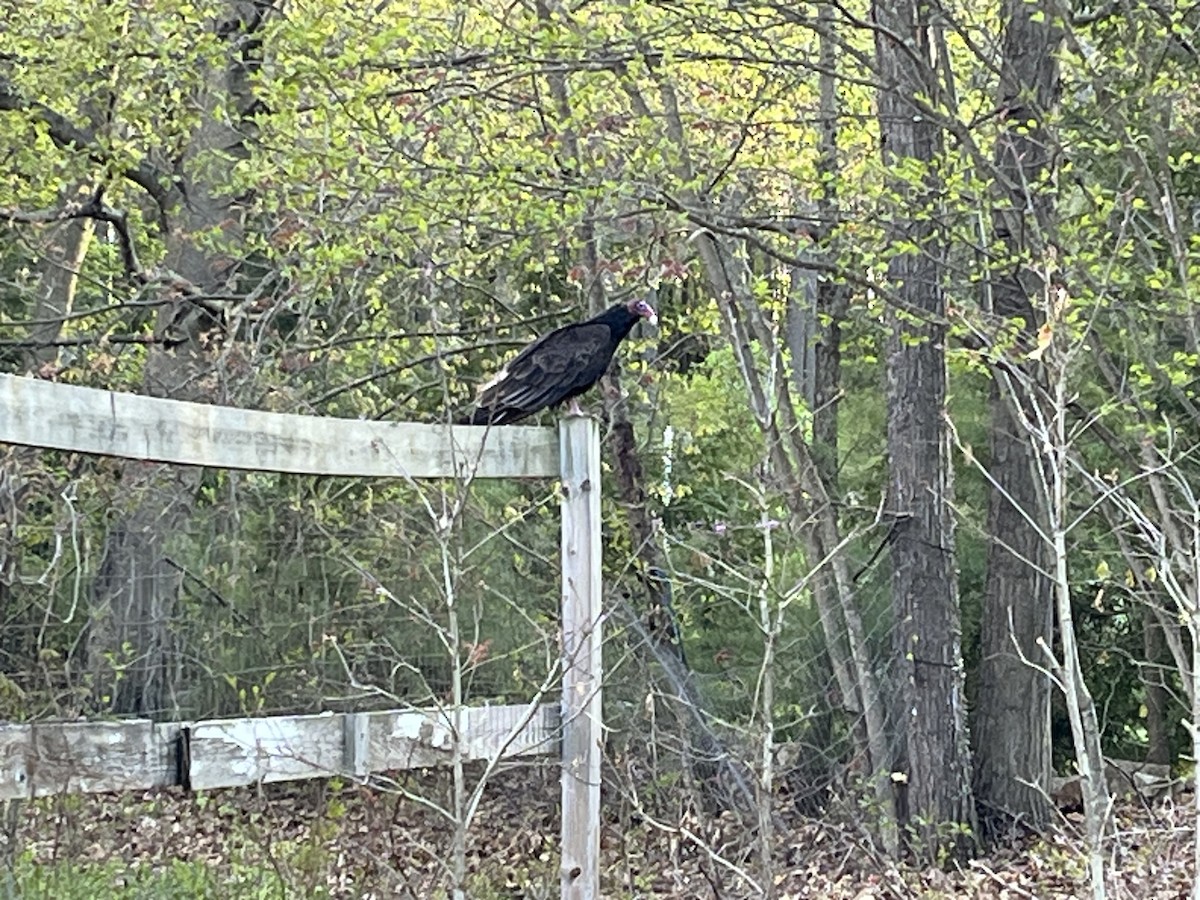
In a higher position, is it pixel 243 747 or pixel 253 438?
pixel 253 438

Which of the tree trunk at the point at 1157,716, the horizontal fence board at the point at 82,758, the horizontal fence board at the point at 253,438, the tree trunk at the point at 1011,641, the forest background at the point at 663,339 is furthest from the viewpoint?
the tree trunk at the point at 1157,716

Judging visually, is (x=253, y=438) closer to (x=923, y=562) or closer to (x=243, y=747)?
(x=243, y=747)

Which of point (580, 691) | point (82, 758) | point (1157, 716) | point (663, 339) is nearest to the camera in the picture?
point (82, 758)

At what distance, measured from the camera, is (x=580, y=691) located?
4.29 metres

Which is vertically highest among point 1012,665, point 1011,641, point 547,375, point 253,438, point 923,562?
point 547,375

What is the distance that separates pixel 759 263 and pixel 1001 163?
4.26m

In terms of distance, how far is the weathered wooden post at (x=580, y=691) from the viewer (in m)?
4.28

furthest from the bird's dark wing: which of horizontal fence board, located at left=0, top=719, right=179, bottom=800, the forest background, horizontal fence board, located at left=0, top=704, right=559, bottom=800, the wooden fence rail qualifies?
horizontal fence board, located at left=0, top=719, right=179, bottom=800

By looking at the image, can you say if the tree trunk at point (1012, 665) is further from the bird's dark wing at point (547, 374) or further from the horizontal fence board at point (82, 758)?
the horizontal fence board at point (82, 758)

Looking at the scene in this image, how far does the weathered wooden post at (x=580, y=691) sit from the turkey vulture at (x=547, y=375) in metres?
0.40

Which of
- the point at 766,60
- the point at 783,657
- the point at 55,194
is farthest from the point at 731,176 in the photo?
the point at 55,194

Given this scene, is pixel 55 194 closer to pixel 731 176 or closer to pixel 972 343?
pixel 731 176

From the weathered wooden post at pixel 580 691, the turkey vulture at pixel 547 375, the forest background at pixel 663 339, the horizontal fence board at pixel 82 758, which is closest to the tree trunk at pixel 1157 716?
the forest background at pixel 663 339

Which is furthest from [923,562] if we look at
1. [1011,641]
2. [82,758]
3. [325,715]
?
[82,758]
